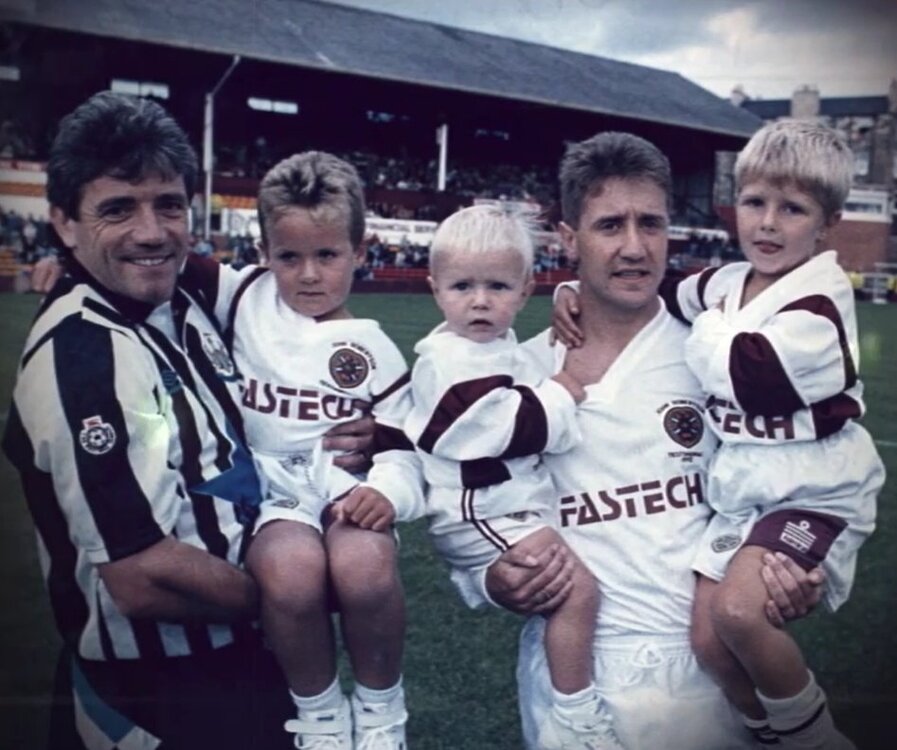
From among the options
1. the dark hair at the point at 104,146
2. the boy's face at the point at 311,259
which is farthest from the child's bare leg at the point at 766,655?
the dark hair at the point at 104,146

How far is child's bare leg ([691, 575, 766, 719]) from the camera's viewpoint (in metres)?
1.59

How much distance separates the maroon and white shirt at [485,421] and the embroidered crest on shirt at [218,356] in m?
0.28

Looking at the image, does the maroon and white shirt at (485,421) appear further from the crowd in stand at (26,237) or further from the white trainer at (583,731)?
the crowd in stand at (26,237)

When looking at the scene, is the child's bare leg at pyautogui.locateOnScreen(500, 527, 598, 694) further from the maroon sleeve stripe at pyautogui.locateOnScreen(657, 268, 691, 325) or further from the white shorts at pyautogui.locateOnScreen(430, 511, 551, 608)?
the maroon sleeve stripe at pyautogui.locateOnScreen(657, 268, 691, 325)

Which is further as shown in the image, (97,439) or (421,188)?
(421,188)

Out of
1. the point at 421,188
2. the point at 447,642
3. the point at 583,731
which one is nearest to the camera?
the point at 583,731

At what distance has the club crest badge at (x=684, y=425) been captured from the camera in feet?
5.39

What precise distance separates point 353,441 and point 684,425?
502 millimetres

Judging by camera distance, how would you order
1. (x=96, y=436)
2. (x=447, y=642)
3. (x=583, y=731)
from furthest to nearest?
1. (x=447, y=642)
2. (x=583, y=731)
3. (x=96, y=436)

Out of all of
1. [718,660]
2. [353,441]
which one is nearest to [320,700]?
[353,441]

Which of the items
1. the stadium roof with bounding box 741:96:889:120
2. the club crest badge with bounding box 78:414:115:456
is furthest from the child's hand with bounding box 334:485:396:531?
the stadium roof with bounding box 741:96:889:120

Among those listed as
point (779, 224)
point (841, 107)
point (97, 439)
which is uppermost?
point (841, 107)

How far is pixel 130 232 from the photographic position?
1453mm

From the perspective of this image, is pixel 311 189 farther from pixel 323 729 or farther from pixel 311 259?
pixel 323 729
